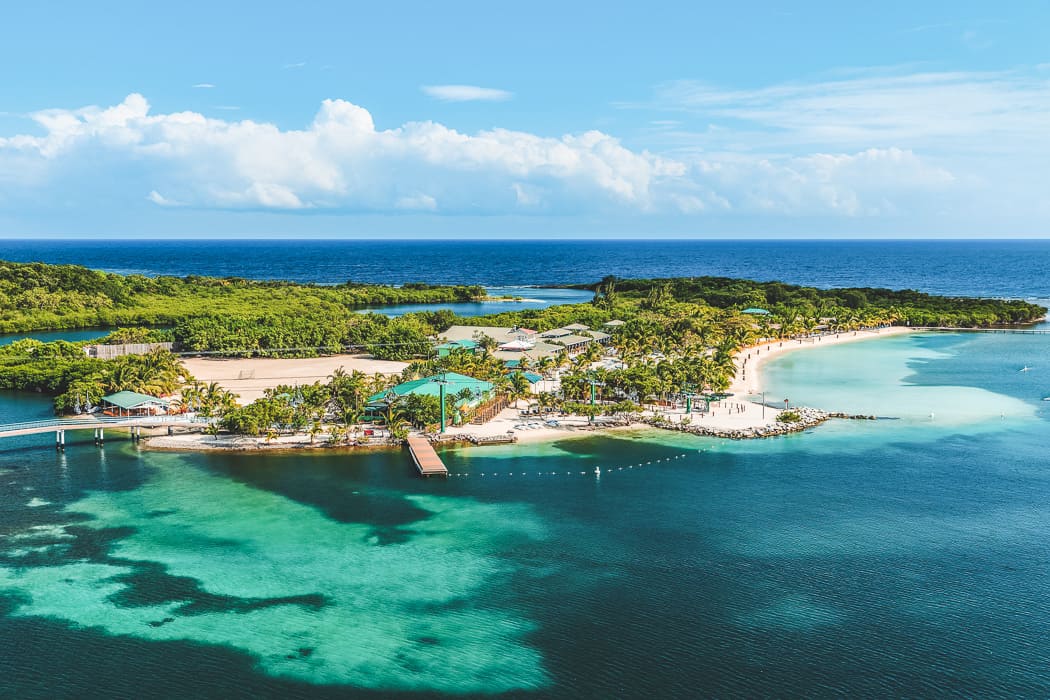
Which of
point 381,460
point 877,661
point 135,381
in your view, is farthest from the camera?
point 135,381

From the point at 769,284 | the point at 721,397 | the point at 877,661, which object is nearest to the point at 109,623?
the point at 877,661

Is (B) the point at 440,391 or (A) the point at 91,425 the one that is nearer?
(A) the point at 91,425

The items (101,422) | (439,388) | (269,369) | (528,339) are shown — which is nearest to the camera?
(101,422)

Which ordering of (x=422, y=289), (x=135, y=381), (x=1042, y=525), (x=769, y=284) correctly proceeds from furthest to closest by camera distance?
(x=422, y=289) → (x=769, y=284) → (x=135, y=381) → (x=1042, y=525)

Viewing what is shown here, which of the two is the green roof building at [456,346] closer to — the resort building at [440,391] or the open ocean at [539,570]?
the resort building at [440,391]

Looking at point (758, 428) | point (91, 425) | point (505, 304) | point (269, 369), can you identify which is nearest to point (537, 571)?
point (758, 428)

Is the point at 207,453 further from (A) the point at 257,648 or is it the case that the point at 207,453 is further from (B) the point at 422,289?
(B) the point at 422,289

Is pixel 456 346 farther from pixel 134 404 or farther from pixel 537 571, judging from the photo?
pixel 537 571
